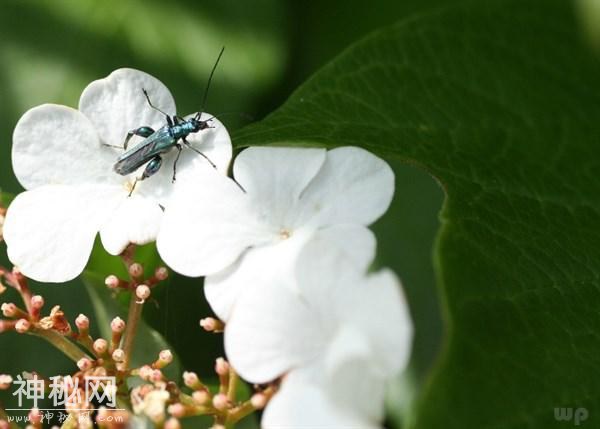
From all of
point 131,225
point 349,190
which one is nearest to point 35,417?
point 131,225

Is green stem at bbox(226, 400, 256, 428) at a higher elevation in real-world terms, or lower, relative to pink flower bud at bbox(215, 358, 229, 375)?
lower

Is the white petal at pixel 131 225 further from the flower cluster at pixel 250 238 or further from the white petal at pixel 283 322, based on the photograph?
the white petal at pixel 283 322

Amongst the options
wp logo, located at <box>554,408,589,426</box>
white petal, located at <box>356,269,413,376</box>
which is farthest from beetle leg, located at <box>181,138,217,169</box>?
wp logo, located at <box>554,408,589,426</box>

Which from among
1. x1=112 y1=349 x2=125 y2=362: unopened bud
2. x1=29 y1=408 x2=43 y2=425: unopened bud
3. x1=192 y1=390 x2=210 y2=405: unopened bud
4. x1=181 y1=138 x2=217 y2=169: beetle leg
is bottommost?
x1=29 y1=408 x2=43 y2=425: unopened bud

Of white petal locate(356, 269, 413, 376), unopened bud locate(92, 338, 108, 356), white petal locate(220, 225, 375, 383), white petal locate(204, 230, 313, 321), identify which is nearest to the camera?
white petal locate(356, 269, 413, 376)

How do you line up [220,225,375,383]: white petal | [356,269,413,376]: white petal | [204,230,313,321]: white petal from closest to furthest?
[356,269,413,376]: white petal → [220,225,375,383]: white petal → [204,230,313,321]: white petal

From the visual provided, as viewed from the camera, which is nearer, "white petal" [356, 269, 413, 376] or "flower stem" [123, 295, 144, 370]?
"white petal" [356, 269, 413, 376]

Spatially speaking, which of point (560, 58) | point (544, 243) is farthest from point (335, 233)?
point (560, 58)

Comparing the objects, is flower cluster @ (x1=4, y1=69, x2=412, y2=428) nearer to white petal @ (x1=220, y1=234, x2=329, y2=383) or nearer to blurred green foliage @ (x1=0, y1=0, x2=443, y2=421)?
white petal @ (x1=220, y1=234, x2=329, y2=383)

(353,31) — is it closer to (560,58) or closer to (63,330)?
(560,58)
